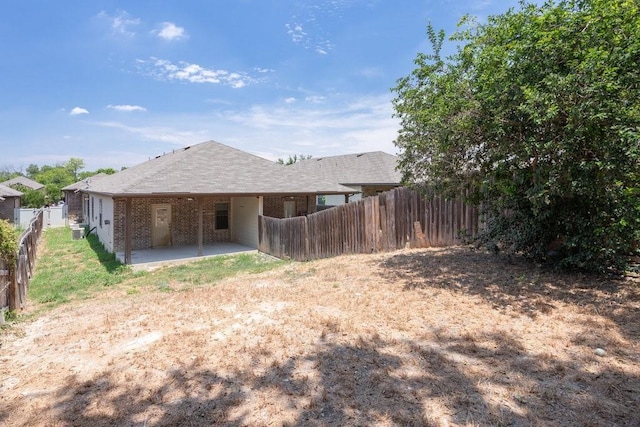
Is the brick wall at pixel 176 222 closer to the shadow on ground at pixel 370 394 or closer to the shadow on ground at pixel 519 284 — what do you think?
the shadow on ground at pixel 519 284

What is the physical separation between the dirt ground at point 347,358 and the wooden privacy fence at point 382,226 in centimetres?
299

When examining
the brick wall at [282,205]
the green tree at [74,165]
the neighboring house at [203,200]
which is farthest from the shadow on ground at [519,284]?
the green tree at [74,165]

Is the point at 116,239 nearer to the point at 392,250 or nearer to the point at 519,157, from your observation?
the point at 392,250

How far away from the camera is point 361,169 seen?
2705cm

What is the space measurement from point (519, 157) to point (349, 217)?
607 centimetres

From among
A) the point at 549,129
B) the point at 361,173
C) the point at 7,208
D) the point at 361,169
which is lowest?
the point at 7,208

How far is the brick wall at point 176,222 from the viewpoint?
15.2 metres

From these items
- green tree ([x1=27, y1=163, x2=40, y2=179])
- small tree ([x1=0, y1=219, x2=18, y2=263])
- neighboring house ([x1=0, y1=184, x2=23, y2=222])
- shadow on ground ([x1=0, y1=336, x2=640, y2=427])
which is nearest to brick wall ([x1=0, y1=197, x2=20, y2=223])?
neighboring house ([x1=0, y1=184, x2=23, y2=222])

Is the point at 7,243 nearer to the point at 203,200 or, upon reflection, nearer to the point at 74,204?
the point at 203,200

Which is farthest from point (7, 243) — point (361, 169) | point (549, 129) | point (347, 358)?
point (361, 169)

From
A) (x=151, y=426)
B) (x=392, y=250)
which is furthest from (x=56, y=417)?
(x=392, y=250)

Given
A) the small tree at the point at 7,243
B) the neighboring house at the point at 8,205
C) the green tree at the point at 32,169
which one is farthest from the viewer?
the green tree at the point at 32,169

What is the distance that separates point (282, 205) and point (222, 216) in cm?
287

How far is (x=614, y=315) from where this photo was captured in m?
5.02
